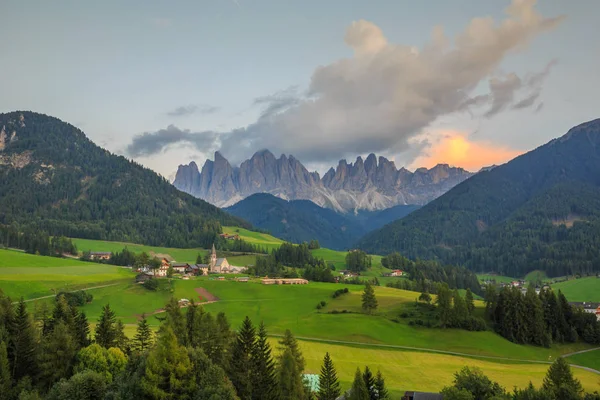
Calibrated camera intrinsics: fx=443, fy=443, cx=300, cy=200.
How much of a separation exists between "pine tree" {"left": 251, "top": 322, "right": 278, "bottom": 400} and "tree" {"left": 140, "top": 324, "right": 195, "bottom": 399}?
9.23 metres

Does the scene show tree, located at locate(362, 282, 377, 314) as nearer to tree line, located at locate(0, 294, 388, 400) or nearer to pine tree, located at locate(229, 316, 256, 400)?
tree line, located at locate(0, 294, 388, 400)

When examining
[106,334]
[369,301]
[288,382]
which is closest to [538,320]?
[369,301]

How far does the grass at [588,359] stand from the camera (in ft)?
292

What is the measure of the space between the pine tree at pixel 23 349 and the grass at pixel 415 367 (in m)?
37.0

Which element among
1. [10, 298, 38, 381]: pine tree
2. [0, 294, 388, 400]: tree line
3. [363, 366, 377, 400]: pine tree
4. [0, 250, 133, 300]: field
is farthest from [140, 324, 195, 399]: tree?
[0, 250, 133, 300]: field

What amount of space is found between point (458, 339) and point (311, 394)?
5512cm

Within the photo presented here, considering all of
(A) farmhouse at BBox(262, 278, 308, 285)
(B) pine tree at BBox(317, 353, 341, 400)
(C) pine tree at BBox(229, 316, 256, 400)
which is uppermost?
(A) farmhouse at BBox(262, 278, 308, 285)

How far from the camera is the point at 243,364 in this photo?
165ft

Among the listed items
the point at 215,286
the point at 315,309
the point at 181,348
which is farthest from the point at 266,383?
the point at 215,286

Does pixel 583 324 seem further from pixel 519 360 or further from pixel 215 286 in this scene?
pixel 215 286

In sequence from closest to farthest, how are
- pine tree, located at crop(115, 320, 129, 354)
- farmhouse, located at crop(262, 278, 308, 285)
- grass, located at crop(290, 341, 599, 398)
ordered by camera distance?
1. pine tree, located at crop(115, 320, 129, 354)
2. grass, located at crop(290, 341, 599, 398)
3. farmhouse, located at crop(262, 278, 308, 285)

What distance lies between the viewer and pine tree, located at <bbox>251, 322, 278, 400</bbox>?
157ft

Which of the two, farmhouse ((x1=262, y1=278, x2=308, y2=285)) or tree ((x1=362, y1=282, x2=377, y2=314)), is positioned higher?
farmhouse ((x1=262, y1=278, x2=308, y2=285))

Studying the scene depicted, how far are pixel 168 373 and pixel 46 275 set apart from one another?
338 ft
